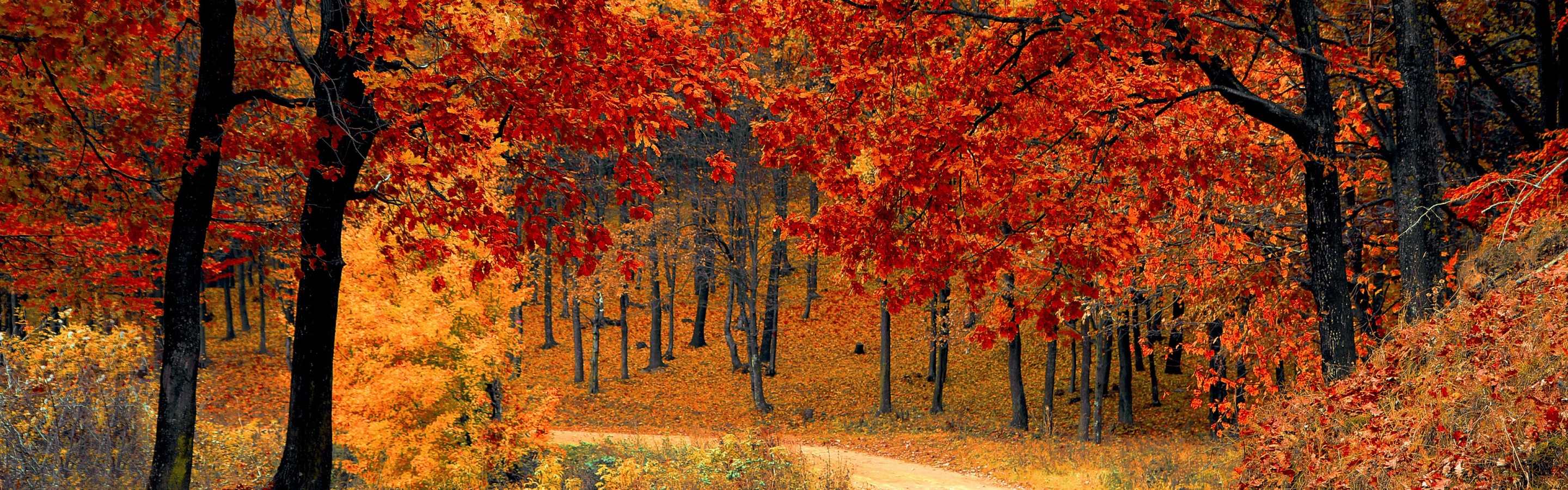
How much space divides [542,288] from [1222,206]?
102ft

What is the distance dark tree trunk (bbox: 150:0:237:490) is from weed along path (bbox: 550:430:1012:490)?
810 cm

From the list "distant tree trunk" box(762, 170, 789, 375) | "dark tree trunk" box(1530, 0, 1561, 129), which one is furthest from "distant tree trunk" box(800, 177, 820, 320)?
"dark tree trunk" box(1530, 0, 1561, 129)

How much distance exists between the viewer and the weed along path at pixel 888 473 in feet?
44.8

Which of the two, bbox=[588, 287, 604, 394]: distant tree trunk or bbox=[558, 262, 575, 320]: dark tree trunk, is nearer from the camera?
bbox=[588, 287, 604, 394]: distant tree trunk

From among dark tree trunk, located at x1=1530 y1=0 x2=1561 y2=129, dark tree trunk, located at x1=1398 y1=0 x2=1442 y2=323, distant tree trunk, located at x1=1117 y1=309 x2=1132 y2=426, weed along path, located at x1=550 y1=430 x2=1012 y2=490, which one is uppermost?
dark tree trunk, located at x1=1530 y1=0 x2=1561 y2=129

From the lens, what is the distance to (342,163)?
24.7 ft

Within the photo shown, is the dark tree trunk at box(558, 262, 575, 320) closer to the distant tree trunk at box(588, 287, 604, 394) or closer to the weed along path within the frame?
the distant tree trunk at box(588, 287, 604, 394)

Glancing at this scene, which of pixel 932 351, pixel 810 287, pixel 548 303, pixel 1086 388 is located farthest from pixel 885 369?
pixel 548 303

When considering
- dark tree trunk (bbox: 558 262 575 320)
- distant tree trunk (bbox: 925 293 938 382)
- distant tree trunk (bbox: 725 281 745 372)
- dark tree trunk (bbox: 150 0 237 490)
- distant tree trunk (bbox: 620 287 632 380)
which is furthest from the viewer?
dark tree trunk (bbox: 558 262 575 320)

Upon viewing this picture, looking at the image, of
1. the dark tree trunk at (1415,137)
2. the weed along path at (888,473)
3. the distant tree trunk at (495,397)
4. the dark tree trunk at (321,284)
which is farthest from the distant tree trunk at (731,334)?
the dark tree trunk at (1415,137)

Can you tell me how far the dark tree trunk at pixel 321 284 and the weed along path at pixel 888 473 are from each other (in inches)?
275

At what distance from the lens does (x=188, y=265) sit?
686 cm

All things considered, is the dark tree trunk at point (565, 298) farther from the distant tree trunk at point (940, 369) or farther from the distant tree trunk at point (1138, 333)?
the distant tree trunk at point (1138, 333)

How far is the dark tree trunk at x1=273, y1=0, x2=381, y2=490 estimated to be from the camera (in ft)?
25.3
